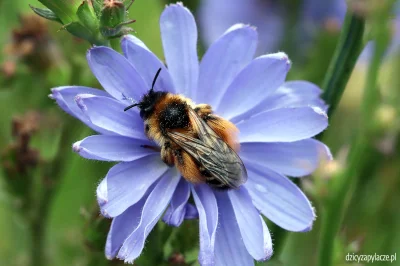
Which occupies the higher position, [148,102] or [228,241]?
[148,102]

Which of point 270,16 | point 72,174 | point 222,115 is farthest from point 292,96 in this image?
point 270,16

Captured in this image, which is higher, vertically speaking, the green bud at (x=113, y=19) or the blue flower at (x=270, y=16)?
the green bud at (x=113, y=19)

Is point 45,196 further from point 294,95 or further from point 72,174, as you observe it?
point 294,95

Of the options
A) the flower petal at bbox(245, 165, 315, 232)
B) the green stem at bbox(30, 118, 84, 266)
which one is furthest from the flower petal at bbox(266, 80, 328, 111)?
the green stem at bbox(30, 118, 84, 266)

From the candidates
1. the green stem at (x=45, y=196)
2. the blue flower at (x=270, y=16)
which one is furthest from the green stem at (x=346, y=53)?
the blue flower at (x=270, y=16)

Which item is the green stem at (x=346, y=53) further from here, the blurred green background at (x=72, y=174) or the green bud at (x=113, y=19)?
the green bud at (x=113, y=19)

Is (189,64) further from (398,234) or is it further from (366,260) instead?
(398,234)

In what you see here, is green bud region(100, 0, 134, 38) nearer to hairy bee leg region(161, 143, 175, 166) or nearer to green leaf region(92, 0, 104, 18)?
green leaf region(92, 0, 104, 18)
